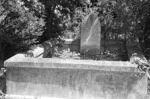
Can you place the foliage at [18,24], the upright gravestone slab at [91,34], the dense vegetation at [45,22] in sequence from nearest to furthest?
the foliage at [18,24] < the dense vegetation at [45,22] < the upright gravestone slab at [91,34]

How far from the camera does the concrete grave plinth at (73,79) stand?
356 centimetres

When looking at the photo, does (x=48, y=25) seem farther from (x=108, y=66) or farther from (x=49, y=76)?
(x=108, y=66)

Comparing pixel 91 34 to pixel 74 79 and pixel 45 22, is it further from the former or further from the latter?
pixel 74 79

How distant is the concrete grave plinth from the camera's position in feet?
11.7

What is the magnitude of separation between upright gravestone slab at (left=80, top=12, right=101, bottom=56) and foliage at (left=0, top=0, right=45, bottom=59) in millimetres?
1150

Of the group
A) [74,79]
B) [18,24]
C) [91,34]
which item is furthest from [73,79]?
[18,24]

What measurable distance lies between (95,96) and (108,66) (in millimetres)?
636

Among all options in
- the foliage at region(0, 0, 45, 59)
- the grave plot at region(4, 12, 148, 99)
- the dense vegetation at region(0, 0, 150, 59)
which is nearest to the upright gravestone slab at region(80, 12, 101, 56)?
the dense vegetation at region(0, 0, 150, 59)

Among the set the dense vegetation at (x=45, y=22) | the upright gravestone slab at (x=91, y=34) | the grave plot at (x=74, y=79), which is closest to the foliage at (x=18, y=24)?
the dense vegetation at (x=45, y=22)

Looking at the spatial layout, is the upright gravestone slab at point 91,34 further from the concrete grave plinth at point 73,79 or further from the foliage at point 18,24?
the concrete grave plinth at point 73,79

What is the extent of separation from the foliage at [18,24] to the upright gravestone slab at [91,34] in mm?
1150

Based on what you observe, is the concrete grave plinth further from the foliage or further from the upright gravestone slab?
the upright gravestone slab

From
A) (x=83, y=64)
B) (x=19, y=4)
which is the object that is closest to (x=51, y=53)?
(x=19, y=4)

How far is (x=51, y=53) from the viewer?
17.8 ft
